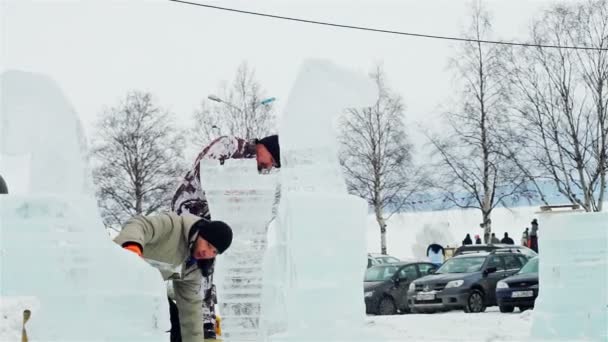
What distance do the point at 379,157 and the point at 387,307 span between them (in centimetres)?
1579

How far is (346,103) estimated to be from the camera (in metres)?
5.89

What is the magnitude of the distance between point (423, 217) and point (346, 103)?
2862cm

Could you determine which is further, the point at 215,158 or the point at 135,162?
the point at 135,162

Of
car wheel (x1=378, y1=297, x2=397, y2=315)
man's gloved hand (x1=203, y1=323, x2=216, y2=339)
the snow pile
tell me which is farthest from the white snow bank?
the snow pile

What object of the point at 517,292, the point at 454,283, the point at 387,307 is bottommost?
the point at 387,307

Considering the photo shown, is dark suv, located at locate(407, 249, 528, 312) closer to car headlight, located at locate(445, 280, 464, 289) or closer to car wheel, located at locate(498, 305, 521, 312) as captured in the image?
car headlight, located at locate(445, 280, 464, 289)

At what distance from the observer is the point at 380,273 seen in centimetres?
1667

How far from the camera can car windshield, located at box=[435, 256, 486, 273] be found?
15.5m

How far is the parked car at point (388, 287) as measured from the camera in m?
15.9

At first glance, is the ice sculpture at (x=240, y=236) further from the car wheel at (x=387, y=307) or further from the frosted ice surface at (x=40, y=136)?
the car wheel at (x=387, y=307)

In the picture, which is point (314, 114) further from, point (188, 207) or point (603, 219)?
point (603, 219)

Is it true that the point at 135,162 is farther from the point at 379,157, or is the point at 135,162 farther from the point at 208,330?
the point at 208,330

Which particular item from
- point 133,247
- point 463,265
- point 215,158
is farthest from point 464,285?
point 133,247

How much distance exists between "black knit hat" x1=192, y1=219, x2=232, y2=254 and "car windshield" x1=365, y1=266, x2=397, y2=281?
11.6 m
